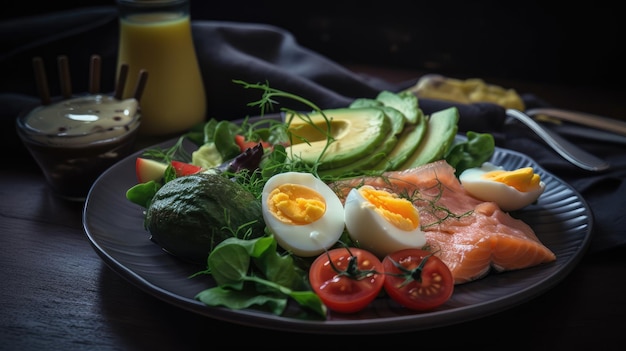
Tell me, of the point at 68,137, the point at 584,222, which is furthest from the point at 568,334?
the point at 68,137

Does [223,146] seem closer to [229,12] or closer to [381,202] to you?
[381,202]

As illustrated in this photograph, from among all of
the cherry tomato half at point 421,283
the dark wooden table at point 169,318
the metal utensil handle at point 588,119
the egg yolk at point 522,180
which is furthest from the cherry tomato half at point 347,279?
the metal utensil handle at point 588,119

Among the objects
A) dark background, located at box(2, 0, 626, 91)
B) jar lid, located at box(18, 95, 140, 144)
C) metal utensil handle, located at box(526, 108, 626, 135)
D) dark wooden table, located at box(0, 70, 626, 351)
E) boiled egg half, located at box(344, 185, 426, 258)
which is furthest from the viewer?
dark background, located at box(2, 0, 626, 91)

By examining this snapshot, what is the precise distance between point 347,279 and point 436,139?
100 cm

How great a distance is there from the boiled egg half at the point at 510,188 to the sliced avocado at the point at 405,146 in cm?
26

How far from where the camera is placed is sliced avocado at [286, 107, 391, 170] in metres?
2.46

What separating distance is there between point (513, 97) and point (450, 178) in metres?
1.42

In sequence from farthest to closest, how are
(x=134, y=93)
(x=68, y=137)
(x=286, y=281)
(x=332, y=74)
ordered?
(x=332, y=74), (x=134, y=93), (x=68, y=137), (x=286, y=281)

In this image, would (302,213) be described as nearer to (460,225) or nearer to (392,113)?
A: (460,225)

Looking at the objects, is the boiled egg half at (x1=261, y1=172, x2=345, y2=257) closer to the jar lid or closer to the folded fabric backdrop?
the jar lid

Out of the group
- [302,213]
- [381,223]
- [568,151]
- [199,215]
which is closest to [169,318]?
[199,215]

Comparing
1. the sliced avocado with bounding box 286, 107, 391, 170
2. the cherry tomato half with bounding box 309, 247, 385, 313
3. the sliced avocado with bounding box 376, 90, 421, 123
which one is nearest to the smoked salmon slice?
the sliced avocado with bounding box 286, 107, 391, 170

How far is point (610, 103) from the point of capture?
402 cm

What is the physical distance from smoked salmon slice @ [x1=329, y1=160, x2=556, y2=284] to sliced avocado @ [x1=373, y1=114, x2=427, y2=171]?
0.29 ft
